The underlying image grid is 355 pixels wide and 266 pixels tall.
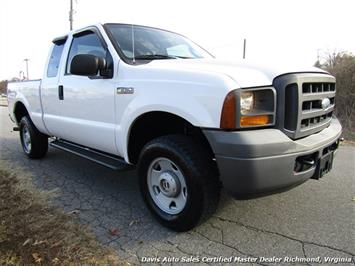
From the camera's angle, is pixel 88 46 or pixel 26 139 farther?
pixel 26 139

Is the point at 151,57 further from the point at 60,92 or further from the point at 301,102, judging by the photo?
the point at 301,102

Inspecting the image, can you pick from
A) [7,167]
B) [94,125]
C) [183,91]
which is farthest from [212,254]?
[7,167]

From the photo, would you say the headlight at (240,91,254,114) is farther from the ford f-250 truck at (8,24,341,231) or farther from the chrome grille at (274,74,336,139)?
the chrome grille at (274,74,336,139)

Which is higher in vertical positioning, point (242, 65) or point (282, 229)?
point (242, 65)

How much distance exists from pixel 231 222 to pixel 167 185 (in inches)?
28.1

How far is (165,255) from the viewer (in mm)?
2598

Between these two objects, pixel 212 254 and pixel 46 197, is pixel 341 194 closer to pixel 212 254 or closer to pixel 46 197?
pixel 212 254

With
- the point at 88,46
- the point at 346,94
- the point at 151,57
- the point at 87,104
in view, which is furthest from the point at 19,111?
the point at 346,94

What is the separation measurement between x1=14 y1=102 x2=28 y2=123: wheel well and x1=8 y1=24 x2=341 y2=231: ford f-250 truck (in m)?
2.15

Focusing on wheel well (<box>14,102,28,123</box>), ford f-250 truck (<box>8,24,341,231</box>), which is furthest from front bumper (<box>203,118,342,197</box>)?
wheel well (<box>14,102,28,123</box>)

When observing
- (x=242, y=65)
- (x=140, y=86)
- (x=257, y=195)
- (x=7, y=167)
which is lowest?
(x=7, y=167)

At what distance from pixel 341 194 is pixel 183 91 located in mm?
2395

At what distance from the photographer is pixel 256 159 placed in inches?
91.4

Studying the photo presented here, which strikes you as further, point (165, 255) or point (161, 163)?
point (161, 163)
